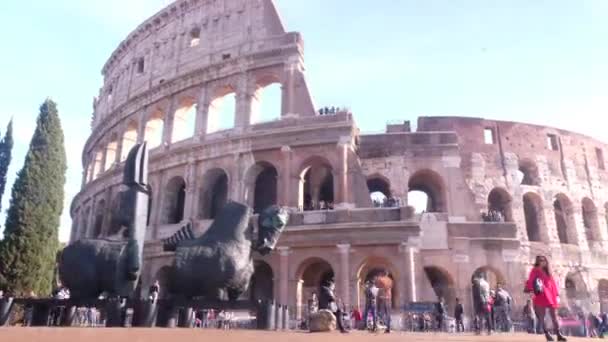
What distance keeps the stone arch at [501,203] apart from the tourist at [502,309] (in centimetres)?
830

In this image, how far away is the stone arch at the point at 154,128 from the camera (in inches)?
995

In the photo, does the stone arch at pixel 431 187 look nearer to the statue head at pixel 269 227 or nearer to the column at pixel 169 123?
the column at pixel 169 123

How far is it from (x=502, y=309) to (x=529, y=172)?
11755 millimetres

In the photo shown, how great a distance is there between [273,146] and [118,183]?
942cm

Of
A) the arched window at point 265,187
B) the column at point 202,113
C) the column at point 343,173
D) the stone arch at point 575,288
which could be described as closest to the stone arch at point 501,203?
the stone arch at point 575,288

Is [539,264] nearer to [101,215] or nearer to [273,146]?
[273,146]

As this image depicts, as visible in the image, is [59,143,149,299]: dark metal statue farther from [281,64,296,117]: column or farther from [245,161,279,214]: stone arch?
[281,64,296,117]: column

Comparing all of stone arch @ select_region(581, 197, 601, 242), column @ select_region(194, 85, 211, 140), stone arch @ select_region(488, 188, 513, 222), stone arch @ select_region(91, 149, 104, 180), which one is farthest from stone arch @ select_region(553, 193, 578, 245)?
stone arch @ select_region(91, 149, 104, 180)

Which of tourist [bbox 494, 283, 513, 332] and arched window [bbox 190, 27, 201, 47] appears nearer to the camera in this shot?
tourist [bbox 494, 283, 513, 332]

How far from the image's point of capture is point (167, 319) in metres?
8.34

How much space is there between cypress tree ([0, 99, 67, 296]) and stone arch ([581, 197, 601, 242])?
25.6 meters

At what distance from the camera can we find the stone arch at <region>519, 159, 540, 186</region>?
22.8m

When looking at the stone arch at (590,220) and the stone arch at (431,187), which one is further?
the stone arch at (590,220)

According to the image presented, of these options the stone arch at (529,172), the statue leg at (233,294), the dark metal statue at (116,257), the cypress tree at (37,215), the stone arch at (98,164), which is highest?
the stone arch at (98,164)
